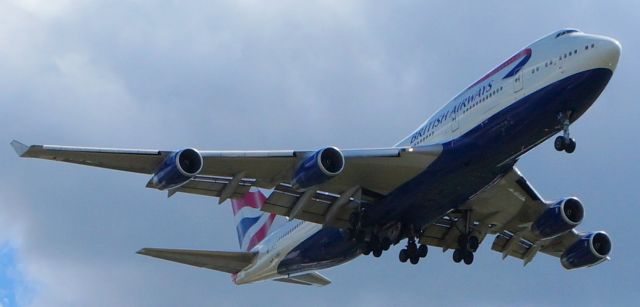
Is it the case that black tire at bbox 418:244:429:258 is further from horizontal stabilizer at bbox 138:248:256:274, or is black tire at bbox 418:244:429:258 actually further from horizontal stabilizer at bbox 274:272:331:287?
horizontal stabilizer at bbox 138:248:256:274

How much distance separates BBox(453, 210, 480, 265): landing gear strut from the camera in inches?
1795

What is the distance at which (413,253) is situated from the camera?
45156 mm

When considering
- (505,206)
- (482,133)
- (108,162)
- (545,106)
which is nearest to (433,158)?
(482,133)

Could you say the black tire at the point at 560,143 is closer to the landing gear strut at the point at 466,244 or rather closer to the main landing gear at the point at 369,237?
the main landing gear at the point at 369,237

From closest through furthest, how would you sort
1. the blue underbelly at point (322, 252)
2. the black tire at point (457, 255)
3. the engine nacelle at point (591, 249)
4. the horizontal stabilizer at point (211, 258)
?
the blue underbelly at point (322, 252) < the horizontal stabilizer at point (211, 258) < the black tire at point (457, 255) < the engine nacelle at point (591, 249)

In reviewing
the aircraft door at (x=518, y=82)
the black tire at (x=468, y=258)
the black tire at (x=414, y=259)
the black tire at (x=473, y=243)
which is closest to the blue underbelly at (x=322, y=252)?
the black tire at (x=414, y=259)

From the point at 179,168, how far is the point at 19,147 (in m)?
5.03

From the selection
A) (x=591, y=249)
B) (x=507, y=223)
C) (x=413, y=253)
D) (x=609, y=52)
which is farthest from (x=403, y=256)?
(x=609, y=52)

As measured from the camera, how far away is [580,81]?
36281mm

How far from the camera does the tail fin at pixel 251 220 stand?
1955 inches

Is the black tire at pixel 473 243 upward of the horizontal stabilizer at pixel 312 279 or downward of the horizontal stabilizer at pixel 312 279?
upward

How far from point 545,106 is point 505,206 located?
30.7 feet

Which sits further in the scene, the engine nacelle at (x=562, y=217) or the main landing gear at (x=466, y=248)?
the main landing gear at (x=466, y=248)

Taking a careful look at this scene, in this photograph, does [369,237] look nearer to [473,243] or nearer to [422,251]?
[422,251]
